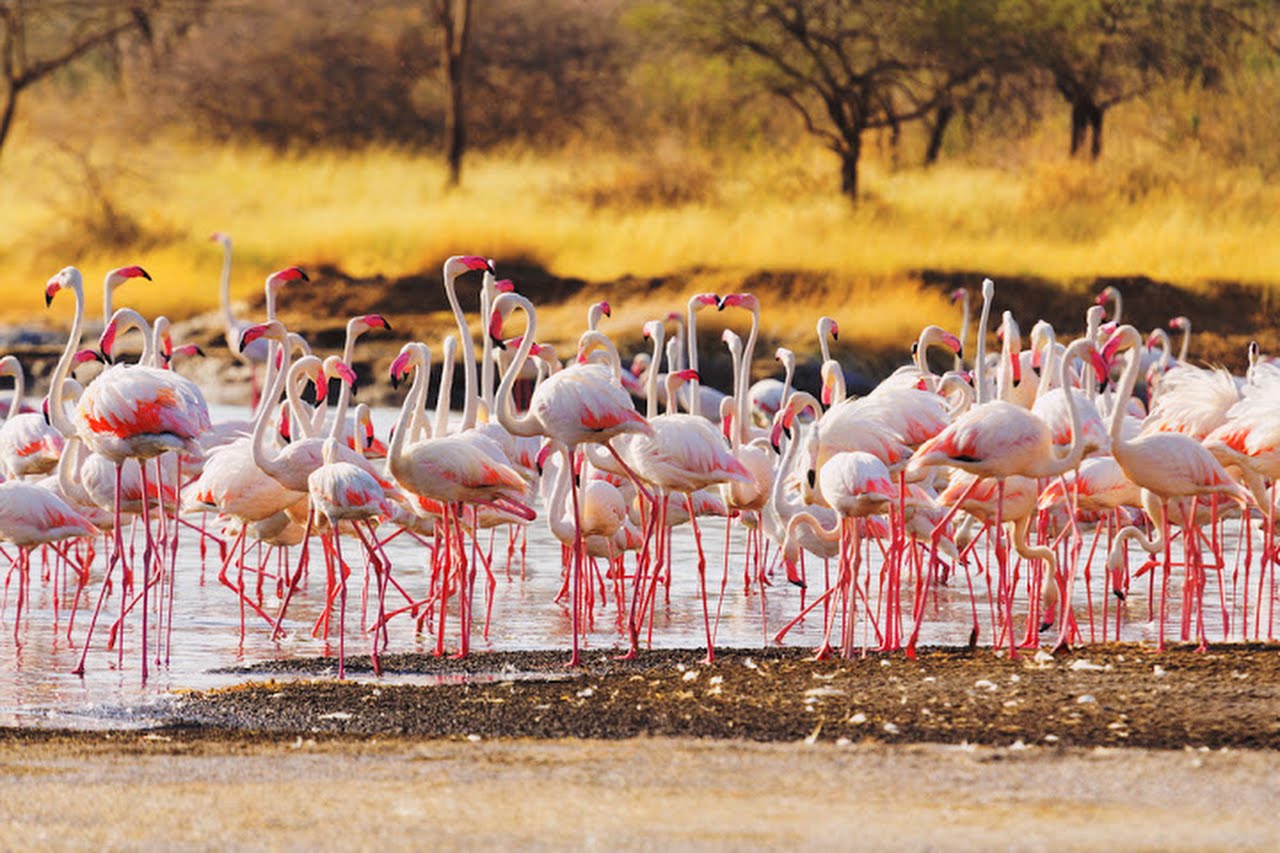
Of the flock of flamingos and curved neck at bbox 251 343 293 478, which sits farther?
curved neck at bbox 251 343 293 478

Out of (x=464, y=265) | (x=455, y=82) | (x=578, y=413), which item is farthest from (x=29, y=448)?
(x=455, y=82)

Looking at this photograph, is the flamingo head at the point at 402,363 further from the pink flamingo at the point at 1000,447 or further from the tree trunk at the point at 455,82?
the tree trunk at the point at 455,82

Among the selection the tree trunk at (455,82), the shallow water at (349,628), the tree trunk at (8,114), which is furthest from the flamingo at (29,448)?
the tree trunk at (8,114)

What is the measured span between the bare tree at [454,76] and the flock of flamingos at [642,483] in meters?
29.6

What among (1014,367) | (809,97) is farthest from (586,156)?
(1014,367)

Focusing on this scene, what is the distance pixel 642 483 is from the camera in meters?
10.9

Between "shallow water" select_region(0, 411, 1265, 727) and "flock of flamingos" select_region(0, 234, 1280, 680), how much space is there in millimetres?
95

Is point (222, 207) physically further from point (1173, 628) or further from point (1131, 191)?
point (1173, 628)

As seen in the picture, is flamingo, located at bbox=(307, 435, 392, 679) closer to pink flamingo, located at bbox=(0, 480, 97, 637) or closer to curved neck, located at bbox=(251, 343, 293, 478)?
curved neck, located at bbox=(251, 343, 293, 478)

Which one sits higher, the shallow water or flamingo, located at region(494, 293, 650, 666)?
flamingo, located at region(494, 293, 650, 666)

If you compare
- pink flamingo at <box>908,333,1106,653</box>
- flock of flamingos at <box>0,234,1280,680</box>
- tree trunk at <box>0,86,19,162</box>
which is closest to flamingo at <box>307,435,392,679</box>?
flock of flamingos at <box>0,234,1280,680</box>

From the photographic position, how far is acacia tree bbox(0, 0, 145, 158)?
43.5 metres

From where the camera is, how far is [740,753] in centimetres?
732

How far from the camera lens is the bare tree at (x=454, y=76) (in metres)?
42.9
